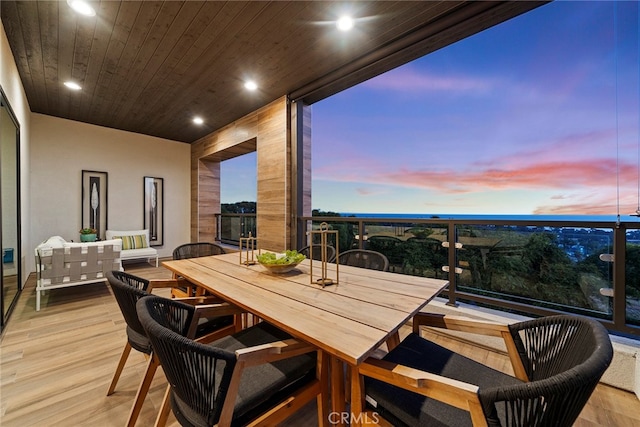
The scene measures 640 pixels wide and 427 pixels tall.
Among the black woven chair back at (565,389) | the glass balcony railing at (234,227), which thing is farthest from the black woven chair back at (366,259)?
the glass balcony railing at (234,227)

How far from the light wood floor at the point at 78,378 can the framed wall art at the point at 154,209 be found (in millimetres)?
3107

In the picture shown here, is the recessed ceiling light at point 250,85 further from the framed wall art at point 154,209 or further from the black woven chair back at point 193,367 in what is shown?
the framed wall art at point 154,209

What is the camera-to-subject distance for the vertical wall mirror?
2.68 m

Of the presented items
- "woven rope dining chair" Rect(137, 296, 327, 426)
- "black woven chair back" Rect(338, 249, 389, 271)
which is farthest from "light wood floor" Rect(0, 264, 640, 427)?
"black woven chair back" Rect(338, 249, 389, 271)

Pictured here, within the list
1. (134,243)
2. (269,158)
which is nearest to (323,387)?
(269,158)

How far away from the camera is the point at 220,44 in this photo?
2699mm

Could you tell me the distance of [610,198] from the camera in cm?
199

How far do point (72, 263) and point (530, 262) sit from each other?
5.05 m

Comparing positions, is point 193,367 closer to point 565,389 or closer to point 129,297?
point 129,297

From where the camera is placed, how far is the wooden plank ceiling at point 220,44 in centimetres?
221

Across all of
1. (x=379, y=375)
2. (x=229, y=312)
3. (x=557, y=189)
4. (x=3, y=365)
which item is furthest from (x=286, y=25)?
(x=3, y=365)

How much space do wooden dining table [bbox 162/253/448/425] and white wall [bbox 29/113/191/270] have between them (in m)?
4.82

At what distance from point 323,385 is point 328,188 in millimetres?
5436

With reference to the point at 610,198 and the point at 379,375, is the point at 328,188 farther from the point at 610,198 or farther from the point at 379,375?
the point at 379,375
